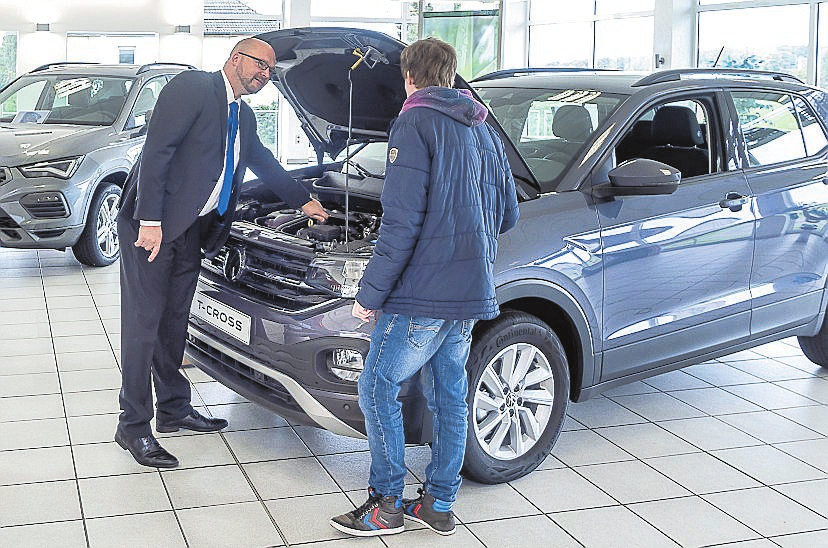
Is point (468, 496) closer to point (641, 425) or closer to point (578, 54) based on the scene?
point (641, 425)

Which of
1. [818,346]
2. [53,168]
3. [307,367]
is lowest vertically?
[818,346]

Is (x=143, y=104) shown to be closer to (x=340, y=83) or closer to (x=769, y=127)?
(x=340, y=83)

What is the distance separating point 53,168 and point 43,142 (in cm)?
33

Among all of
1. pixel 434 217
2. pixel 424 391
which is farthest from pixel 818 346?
pixel 434 217

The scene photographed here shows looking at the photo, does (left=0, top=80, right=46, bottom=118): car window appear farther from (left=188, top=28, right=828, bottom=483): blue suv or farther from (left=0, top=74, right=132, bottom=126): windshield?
(left=188, top=28, right=828, bottom=483): blue suv

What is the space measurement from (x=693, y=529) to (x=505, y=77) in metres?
2.37

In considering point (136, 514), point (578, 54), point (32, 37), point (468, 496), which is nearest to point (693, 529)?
point (468, 496)

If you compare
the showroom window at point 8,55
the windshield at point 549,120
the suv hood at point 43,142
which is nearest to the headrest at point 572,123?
the windshield at point 549,120

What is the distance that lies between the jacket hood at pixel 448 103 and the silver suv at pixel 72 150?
4769 mm

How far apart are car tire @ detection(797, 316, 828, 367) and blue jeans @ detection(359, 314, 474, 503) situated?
2656 millimetres

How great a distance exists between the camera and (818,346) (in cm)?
529

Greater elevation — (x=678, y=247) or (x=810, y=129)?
(x=810, y=129)

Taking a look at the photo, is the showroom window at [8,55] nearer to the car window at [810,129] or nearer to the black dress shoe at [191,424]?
the black dress shoe at [191,424]

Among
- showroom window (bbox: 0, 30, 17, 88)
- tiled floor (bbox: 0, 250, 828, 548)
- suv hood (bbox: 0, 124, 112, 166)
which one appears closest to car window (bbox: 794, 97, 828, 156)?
tiled floor (bbox: 0, 250, 828, 548)
